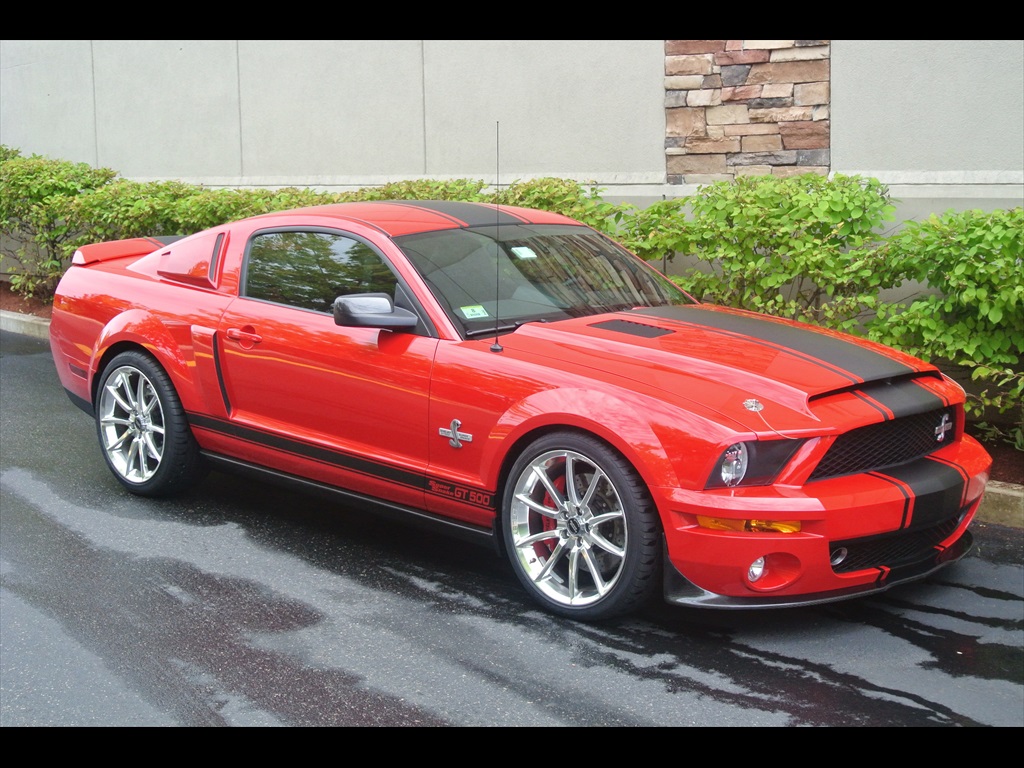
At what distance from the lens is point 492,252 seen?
5.30m

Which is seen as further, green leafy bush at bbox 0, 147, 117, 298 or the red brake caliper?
green leafy bush at bbox 0, 147, 117, 298

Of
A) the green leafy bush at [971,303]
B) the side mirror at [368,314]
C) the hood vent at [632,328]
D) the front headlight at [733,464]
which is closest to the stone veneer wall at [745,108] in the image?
the green leafy bush at [971,303]

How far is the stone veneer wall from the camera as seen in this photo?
8.09 m

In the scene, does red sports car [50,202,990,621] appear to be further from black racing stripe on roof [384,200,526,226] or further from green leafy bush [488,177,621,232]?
green leafy bush [488,177,621,232]

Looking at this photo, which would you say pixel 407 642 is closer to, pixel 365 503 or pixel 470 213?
pixel 365 503

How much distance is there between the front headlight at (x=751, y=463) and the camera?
400cm

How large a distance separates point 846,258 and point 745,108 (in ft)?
7.05

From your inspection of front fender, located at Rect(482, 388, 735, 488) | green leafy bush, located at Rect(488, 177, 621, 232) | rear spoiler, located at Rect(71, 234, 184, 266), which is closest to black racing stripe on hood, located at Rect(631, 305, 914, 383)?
front fender, located at Rect(482, 388, 735, 488)

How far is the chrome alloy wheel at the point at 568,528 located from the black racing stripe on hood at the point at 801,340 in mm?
1054

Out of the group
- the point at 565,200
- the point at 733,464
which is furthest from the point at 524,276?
the point at 565,200

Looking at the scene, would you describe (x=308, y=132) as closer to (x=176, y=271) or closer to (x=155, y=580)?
(x=176, y=271)

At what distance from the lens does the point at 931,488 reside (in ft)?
14.0

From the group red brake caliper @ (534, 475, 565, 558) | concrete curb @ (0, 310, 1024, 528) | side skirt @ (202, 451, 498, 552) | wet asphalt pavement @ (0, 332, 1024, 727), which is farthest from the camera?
concrete curb @ (0, 310, 1024, 528)

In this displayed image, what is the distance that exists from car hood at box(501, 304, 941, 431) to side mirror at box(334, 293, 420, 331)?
0.49 metres
